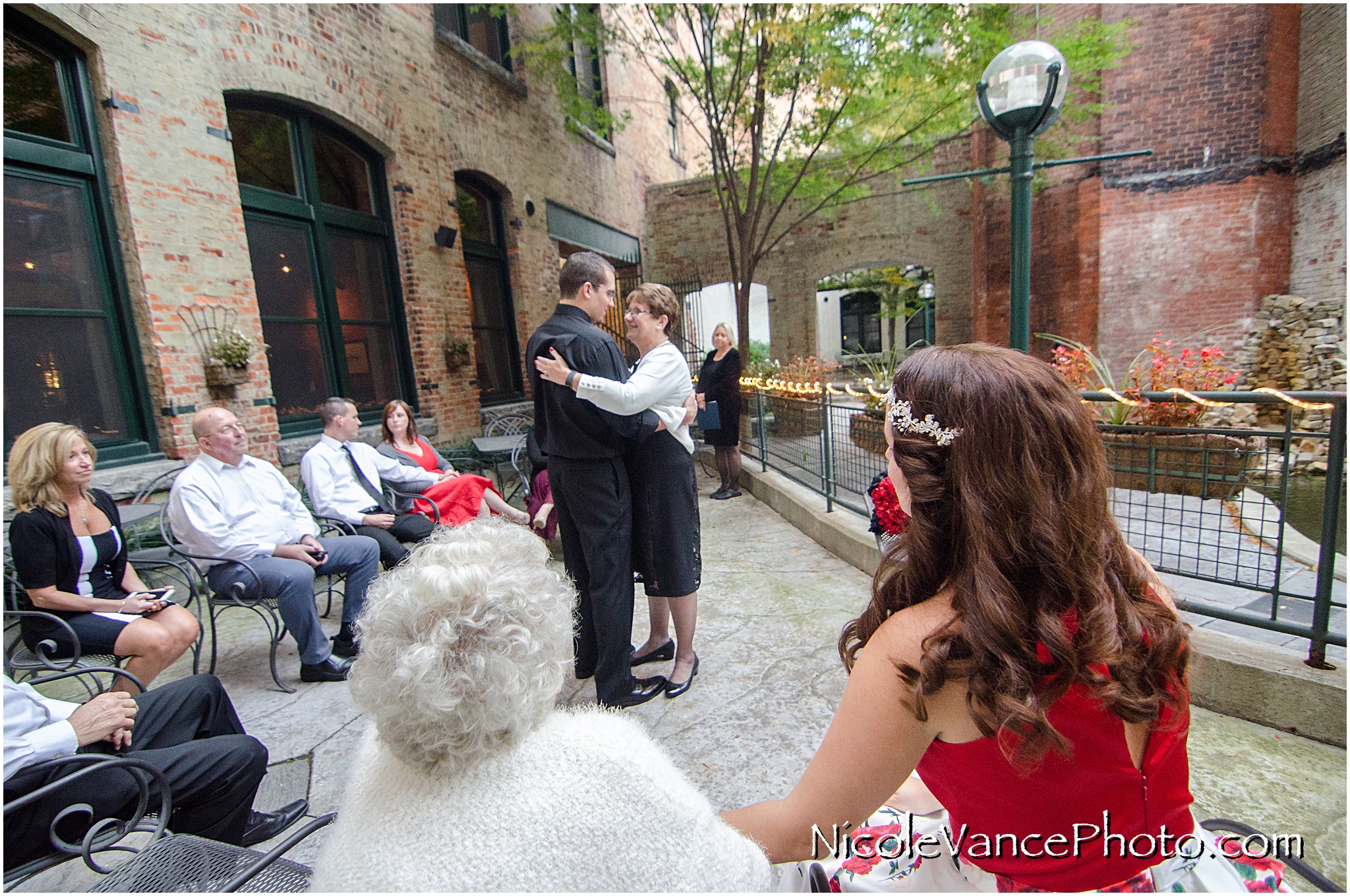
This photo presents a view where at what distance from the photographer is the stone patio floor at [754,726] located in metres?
1.96

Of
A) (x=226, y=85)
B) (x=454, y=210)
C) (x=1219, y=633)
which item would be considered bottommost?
(x=1219, y=633)

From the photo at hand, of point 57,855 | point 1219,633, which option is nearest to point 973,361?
point 57,855

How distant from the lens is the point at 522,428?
7895 mm

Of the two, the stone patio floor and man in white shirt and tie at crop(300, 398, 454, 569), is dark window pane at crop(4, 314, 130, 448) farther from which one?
the stone patio floor

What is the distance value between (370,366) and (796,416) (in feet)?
14.3

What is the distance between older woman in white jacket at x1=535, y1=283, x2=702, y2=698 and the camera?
2.50 meters

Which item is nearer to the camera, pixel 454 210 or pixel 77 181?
pixel 77 181

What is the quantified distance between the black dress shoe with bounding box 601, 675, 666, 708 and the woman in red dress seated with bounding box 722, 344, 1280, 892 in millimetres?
1684

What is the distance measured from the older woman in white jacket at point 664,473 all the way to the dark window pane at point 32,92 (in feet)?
13.7

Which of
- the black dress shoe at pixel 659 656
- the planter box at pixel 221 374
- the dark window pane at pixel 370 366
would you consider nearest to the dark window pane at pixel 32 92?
the planter box at pixel 221 374

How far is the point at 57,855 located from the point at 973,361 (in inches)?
89.7

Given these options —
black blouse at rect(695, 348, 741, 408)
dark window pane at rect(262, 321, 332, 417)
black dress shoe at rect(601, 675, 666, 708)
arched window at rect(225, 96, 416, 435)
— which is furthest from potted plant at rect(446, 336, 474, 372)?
black dress shoe at rect(601, 675, 666, 708)

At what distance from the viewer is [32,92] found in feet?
13.0

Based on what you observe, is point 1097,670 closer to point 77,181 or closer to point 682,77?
point 77,181
